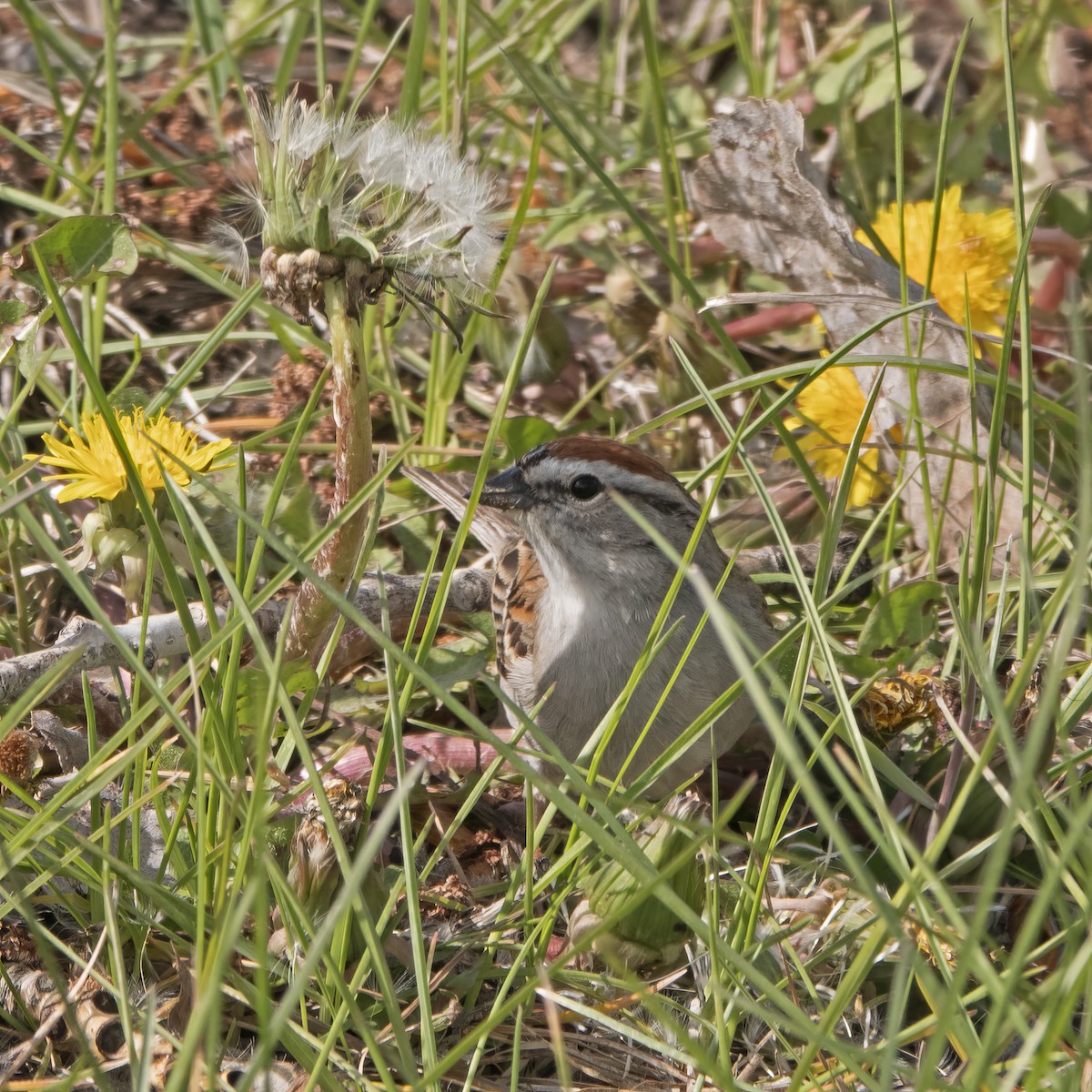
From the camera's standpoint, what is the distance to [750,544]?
3.41m

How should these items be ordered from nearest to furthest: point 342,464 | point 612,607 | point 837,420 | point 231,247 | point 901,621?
1. point 342,464
2. point 231,247
3. point 612,607
4. point 901,621
5. point 837,420

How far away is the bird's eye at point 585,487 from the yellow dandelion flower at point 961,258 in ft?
3.75

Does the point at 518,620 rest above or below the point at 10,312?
below

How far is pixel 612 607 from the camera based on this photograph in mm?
2729

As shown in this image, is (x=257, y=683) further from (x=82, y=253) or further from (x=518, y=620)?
(x=82, y=253)

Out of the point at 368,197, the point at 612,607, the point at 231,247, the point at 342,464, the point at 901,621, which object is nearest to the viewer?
the point at 368,197

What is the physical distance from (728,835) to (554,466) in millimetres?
1227

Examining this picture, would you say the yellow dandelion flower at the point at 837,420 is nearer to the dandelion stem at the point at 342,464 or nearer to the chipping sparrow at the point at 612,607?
the chipping sparrow at the point at 612,607

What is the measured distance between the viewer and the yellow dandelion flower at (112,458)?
93.0 inches

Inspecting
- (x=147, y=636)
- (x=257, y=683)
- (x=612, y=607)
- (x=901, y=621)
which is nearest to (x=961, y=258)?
(x=901, y=621)

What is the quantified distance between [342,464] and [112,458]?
427 mm

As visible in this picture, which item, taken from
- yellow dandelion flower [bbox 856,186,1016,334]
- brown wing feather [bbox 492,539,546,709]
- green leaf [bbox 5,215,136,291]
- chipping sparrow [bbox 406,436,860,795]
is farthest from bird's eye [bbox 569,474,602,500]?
yellow dandelion flower [bbox 856,186,1016,334]

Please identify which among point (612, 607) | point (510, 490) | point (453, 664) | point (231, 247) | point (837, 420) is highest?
point (231, 247)

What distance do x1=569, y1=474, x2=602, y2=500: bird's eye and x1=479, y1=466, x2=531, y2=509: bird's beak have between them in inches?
4.0
